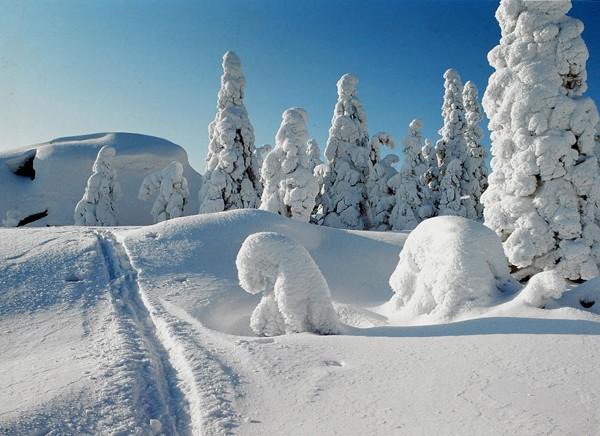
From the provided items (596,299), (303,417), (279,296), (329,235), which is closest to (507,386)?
(303,417)

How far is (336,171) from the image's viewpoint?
83.0 ft

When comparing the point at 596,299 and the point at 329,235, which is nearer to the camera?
the point at 596,299

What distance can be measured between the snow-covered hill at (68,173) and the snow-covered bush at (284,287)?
32525mm

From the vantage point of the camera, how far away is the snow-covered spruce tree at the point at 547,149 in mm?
10156

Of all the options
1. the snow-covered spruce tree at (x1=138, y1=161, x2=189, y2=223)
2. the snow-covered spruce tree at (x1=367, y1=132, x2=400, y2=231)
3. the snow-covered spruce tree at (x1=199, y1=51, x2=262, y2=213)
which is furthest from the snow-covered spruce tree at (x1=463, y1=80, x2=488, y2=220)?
the snow-covered spruce tree at (x1=138, y1=161, x2=189, y2=223)

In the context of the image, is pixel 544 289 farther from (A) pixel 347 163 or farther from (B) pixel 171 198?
(B) pixel 171 198

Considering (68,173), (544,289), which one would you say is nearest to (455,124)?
(544,289)

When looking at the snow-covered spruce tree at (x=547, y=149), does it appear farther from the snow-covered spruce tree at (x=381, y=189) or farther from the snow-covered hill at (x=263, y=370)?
the snow-covered spruce tree at (x=381, y=189)

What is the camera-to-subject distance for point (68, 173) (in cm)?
3800

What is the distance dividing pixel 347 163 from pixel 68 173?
1105 inches

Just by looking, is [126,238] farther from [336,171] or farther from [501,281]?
[336,171]

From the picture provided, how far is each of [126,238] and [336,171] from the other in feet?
50.5

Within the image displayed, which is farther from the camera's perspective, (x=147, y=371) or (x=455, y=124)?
(x=455, y=124)

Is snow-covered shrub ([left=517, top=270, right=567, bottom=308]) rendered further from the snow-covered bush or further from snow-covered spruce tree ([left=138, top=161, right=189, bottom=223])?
snow-covered spruce tree ([left=138, top=161, right=189, bottom=223])
